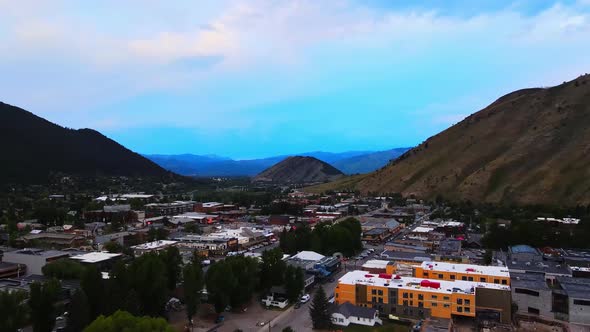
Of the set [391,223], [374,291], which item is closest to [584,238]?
[391,223]

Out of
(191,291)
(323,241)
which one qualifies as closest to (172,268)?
(191,291)

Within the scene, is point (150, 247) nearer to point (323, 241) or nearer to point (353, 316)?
point (323, 241)

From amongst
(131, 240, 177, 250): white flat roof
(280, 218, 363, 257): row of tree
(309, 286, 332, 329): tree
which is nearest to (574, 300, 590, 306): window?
(309, 286, 332, 329): tree

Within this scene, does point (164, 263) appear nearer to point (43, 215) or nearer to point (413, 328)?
point (413, 328)

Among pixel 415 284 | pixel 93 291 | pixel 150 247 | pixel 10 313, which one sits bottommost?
pixel 415 284

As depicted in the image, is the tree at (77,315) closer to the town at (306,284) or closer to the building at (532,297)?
the town at (306,284)
